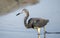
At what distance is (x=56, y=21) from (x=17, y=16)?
0.43m

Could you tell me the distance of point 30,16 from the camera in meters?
1.92

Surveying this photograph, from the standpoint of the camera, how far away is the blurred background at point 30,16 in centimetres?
190

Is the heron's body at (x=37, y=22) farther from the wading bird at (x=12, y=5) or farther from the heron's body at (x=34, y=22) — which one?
the wading bird at (x=12, y=5)

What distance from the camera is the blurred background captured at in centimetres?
190

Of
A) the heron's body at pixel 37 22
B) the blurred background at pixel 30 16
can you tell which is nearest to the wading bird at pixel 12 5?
the blurred background at pixel 30 16

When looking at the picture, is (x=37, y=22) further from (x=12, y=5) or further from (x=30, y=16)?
(x=12, y=5)

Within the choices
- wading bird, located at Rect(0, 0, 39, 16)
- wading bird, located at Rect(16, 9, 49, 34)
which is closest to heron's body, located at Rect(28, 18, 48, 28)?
wading bird, located at Rect(16, 9, 49, 34)

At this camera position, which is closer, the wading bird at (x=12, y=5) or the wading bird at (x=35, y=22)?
the wading bird at (x=35, y=22)

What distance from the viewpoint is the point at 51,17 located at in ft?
6.27

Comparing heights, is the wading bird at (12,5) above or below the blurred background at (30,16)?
above

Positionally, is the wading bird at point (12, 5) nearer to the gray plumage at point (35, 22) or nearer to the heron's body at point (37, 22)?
the gray plumage at point (35, 22)

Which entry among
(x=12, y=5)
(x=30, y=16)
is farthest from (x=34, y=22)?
(x=12, y=5)

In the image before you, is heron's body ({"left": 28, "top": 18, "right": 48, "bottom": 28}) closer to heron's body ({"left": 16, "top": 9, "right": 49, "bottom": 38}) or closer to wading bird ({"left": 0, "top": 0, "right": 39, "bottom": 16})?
heron's body ({"left": 16, "top": 9, "right": 49, "bottom": 38})

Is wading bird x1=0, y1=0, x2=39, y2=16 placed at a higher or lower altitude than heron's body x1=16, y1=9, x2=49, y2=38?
higher
